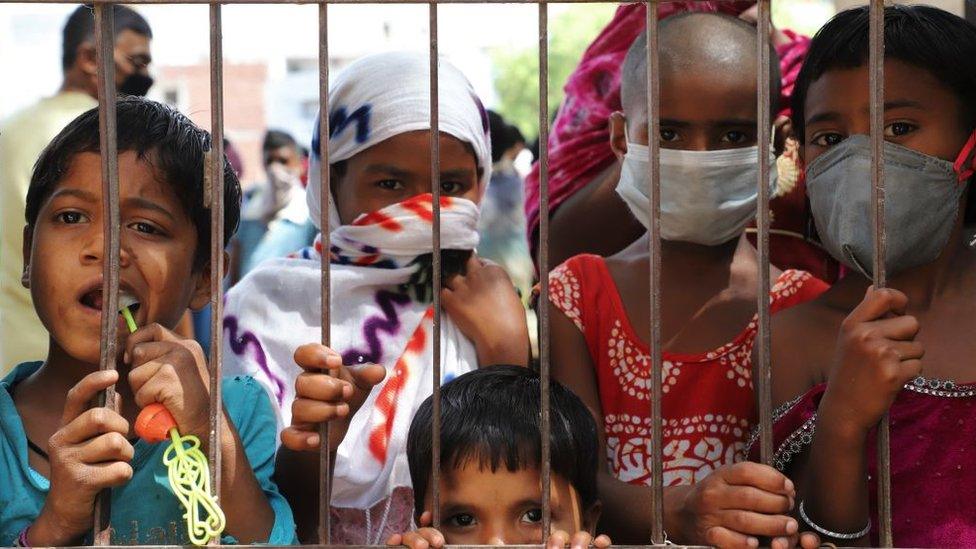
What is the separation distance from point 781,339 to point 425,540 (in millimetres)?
914

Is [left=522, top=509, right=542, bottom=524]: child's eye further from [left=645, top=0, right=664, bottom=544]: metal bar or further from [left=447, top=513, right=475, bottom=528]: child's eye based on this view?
[left=645, top=0, right=664, bottom=544]: metal bar

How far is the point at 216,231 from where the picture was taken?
2.08 m

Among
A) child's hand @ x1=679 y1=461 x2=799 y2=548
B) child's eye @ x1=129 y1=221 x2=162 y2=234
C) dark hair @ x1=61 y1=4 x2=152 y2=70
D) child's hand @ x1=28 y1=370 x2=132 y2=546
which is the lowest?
child's hand @ x1=679 y1=461 x2=799 y2=548

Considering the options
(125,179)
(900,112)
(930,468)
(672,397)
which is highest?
(900,112)

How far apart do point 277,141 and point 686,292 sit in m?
6.43

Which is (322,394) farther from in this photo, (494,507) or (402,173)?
(402,173)

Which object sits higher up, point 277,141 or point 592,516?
point 277,141

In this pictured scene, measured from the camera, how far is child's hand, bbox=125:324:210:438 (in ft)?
7.09

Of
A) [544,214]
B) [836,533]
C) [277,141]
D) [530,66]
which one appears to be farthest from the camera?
[530,66]

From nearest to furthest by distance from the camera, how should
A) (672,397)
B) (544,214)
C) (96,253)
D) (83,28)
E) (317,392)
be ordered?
(544,214) → (317,392) → (96,253) → (672,397) → (83,28)

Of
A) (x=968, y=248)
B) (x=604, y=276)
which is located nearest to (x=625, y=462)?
(x=604, y=276)

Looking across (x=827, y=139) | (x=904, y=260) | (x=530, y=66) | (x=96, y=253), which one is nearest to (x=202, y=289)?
(x=96, y=253)

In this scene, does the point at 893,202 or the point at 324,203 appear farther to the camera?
the point at 893,202

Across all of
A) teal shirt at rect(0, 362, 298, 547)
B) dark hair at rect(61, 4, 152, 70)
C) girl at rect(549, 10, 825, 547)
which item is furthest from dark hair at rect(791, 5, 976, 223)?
dark hair at rect(61, 4, 152, 70)
